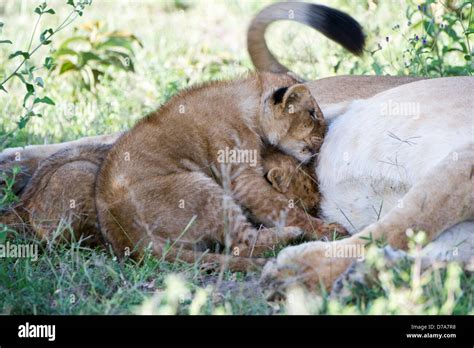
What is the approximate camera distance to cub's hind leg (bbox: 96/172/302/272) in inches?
153

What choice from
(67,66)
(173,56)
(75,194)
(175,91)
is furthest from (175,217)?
(173,56)

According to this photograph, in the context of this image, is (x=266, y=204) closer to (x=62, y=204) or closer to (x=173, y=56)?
(x=62, y=204)

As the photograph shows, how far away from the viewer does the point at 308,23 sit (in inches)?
221

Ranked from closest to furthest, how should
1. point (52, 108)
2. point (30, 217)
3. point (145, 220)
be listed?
point (145, 220) < point (30, 217) < point (52, 108)

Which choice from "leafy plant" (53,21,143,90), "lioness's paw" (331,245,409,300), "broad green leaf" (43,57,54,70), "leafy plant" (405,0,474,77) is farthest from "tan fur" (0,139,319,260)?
"leafy plant" (53,21,143,90)

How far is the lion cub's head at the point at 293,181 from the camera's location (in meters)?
4.28

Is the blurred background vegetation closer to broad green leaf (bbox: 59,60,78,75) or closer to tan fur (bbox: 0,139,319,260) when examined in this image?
broad green leaf (bbox: 59,60,78,75)

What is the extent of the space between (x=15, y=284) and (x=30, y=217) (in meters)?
A: 0.68

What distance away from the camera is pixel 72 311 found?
10.9 feet

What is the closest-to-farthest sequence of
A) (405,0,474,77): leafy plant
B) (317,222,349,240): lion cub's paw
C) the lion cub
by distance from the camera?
(317,222,349,240): lion cub's paw, the lion cub, (405,0,474,77): leafy plant

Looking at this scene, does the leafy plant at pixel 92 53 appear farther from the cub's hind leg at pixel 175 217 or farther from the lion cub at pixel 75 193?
the cub's hind leg at pixel 175 217

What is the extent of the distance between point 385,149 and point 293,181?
0.49m
